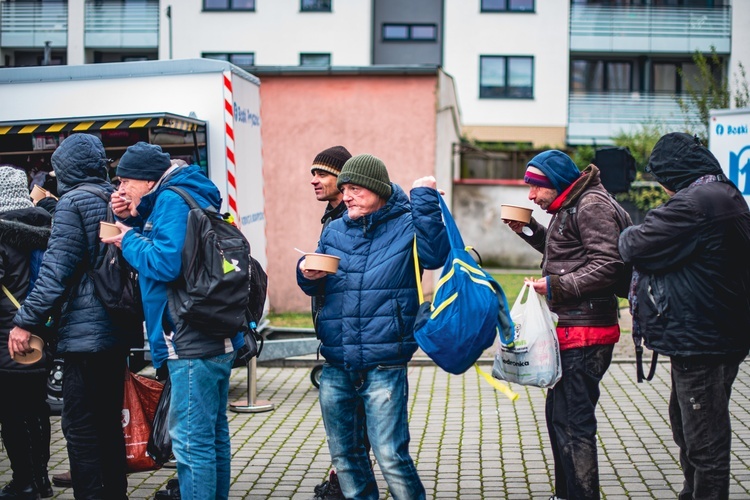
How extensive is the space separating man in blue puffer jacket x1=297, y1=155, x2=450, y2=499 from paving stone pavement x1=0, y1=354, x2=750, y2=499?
125 cm

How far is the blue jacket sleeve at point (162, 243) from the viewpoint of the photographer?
179 inches

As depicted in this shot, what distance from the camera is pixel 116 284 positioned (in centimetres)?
503

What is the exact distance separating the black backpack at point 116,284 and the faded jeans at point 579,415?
2212 mm

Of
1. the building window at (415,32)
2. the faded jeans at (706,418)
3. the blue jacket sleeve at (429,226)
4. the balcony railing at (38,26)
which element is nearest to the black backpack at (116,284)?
the blue jacket sleeve at (429,226)

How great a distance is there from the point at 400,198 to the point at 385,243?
296 millimetres

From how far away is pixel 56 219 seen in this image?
16.6ft

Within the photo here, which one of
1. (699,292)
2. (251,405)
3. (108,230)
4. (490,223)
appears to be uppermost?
(108,230)

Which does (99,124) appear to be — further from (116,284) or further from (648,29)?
(648,29)

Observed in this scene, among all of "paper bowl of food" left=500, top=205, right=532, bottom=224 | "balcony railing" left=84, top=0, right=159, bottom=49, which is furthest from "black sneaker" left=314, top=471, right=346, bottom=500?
"balcony railing" left=84, top=0, right=159, bottom=49

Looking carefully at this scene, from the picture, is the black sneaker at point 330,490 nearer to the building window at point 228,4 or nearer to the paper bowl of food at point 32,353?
the paper bowl of food at point 32,353

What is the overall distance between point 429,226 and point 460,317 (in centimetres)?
46

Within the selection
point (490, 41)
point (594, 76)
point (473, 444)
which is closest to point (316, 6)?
point (490, 41)

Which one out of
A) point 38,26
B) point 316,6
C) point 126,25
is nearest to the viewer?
point 316,6

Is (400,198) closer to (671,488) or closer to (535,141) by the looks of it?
(671,488)
